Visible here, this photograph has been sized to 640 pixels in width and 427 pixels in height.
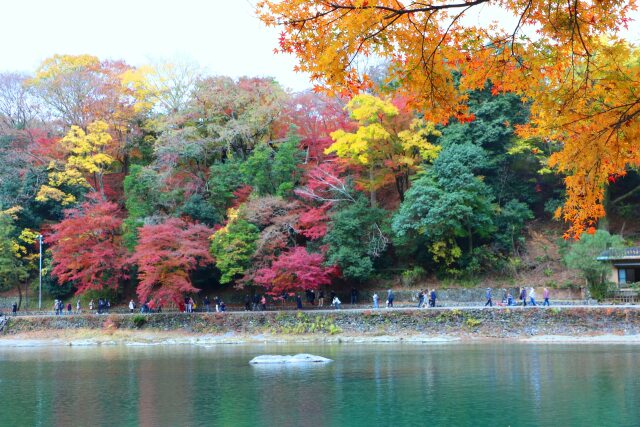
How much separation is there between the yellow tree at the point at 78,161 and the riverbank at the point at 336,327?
9141 millimetres

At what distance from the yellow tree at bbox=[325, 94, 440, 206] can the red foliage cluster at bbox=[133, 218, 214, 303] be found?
912cm

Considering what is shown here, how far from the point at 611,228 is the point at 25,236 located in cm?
3632

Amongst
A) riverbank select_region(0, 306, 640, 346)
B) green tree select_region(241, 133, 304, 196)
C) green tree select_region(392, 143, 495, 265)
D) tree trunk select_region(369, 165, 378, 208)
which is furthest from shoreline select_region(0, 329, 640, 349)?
tree trunk select_region(369, 165, 378, 208)

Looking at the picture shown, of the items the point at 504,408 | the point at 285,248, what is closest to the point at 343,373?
the point at 504,408

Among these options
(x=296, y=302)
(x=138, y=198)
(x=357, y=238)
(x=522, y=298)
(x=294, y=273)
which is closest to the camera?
(x=522, y=298)

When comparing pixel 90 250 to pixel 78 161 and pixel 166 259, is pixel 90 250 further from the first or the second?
pixel 78 161

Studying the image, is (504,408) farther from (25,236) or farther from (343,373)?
(25,236)

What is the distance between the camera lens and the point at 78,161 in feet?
141

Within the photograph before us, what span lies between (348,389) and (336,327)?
1422cm

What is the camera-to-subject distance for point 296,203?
36344 mm

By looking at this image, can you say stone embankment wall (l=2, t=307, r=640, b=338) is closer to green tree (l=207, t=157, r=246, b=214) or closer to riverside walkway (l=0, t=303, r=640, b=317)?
riverside walkway (l=0, t=303, r=640, b=317)

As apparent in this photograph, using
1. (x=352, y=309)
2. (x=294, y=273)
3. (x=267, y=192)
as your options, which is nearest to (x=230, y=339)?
(x=294, y=273)

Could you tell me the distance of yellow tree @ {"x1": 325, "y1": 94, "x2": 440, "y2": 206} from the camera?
35.4 meters

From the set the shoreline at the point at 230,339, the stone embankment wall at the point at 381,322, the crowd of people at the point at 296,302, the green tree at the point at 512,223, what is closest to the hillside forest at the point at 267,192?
the green tree at the point at 512,223
